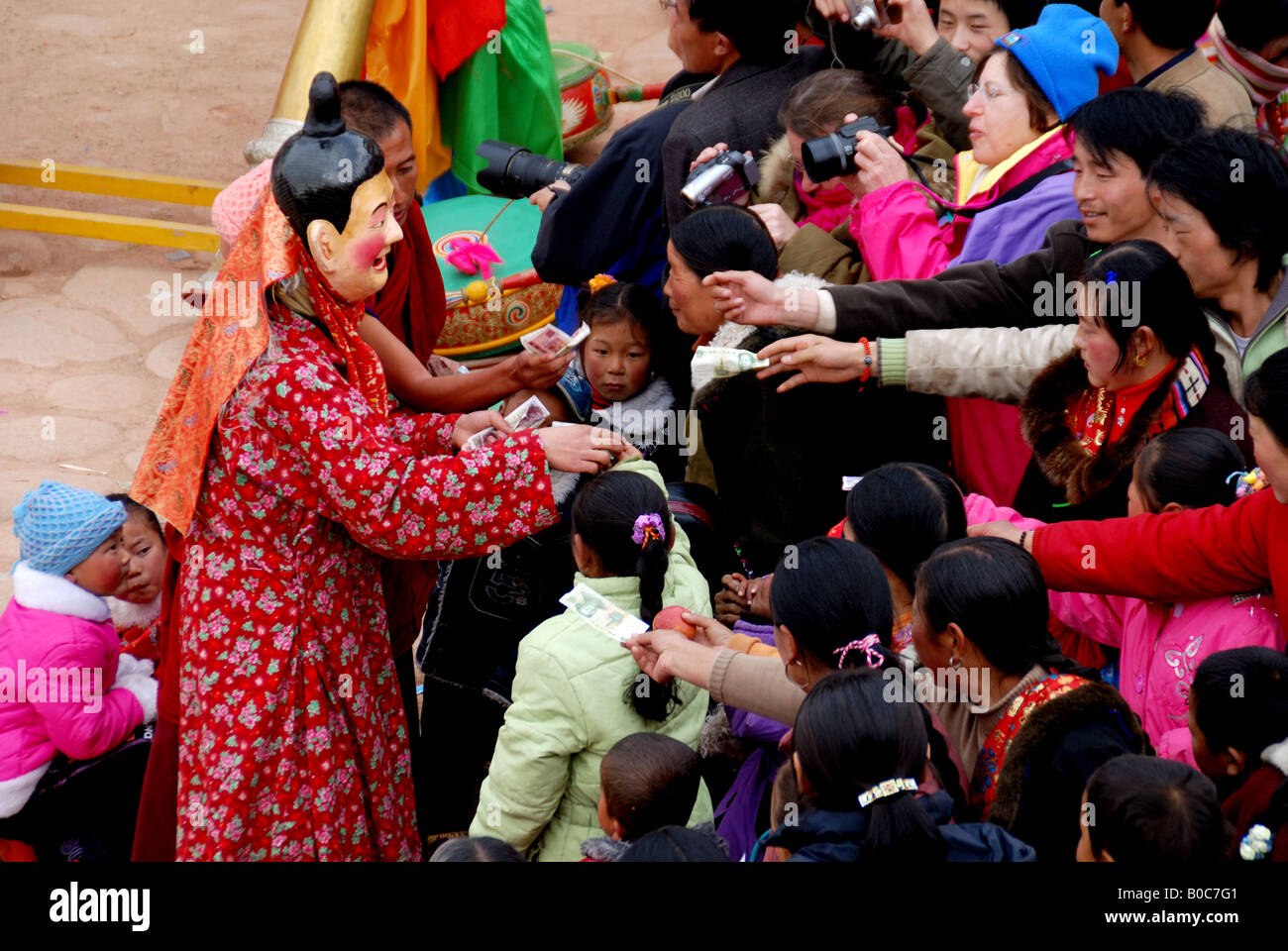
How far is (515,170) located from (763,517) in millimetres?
1819

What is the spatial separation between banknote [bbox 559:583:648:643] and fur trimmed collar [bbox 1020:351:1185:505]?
0.87m

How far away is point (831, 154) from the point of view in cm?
316

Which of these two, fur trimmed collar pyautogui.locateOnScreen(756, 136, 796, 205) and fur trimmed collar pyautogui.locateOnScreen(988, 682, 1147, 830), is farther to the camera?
fur trimmed collar pyautogui.locateOnScreen(756, 136, 796, 205)

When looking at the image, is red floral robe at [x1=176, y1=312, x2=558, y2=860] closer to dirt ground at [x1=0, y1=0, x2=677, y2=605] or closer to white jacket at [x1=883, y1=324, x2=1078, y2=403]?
white jacket at [x1=883, y1=324, x2=1078, y2=403]

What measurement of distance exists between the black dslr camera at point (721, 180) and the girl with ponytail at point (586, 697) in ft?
3.18

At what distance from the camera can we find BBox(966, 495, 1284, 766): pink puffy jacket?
228 cm

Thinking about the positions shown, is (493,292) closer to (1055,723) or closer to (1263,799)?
(1055,723)

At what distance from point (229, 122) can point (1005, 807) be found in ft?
21.7

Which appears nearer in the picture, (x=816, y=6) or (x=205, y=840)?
(x=205, y=840)

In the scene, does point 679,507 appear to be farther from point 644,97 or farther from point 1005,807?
point 644,97

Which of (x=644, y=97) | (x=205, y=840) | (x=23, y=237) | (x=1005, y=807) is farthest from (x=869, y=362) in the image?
(x=23, y=237)

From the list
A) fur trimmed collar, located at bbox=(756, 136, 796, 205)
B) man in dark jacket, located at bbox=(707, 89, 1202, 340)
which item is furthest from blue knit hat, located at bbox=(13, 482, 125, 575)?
fur trimmed collar, located at bbox=(756, 136, 796, 205)

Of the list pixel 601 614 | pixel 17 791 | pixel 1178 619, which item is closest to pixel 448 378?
pixel 601 614

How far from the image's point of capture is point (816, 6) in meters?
3.60
